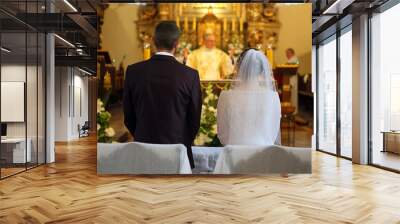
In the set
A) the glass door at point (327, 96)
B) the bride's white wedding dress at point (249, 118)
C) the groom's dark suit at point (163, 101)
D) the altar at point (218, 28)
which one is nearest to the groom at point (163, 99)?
the groom's dark suit at point (163, 101)

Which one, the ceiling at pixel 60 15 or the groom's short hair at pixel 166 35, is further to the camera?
the ceiling at pixel 60 15

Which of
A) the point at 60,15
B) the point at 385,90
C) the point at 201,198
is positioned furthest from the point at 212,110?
the point at 60,15

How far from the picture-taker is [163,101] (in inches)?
227

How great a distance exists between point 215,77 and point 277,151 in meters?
1.30

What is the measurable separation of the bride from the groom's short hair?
93 centimetres

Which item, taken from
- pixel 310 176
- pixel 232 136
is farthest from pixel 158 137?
pixel 310 176

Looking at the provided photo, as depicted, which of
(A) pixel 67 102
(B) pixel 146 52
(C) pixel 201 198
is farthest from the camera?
(A) pixel 67 102

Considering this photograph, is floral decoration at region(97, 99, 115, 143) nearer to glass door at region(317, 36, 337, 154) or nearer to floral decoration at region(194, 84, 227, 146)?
floral decoration at region(194, 84, 227, 146)

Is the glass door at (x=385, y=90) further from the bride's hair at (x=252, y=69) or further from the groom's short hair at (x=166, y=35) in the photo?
the groom's short hair at (x=166, y=35)

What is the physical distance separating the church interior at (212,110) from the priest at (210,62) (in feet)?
0.05

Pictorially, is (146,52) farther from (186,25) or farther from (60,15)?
(60,15)

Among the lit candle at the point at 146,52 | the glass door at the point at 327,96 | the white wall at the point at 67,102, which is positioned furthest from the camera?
the white wall at the point at 67,102

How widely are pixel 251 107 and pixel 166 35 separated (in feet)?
4.93

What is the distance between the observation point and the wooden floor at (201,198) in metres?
4.25
